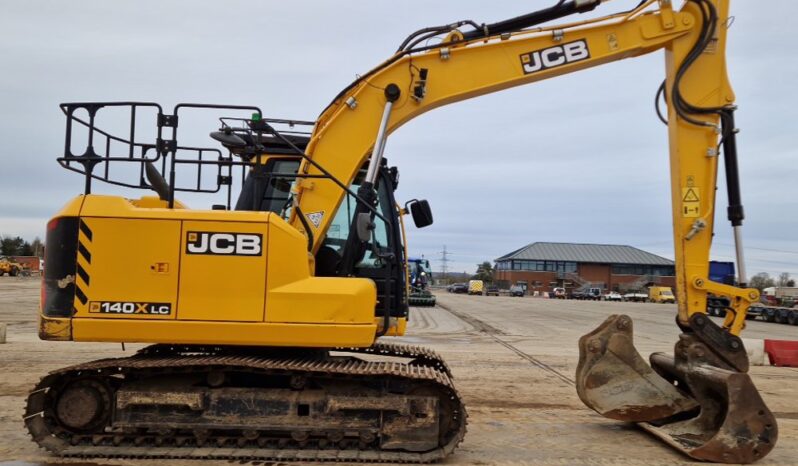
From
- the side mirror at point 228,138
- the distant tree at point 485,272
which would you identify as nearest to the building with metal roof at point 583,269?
the distant tree at point 485,272

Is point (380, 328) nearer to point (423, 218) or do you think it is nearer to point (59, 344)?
point (423, 218)

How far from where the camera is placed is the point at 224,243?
542 centimetres

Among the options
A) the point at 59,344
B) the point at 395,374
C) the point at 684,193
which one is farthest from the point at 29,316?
the point at 684,193

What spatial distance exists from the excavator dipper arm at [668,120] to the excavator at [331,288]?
16 millimetres

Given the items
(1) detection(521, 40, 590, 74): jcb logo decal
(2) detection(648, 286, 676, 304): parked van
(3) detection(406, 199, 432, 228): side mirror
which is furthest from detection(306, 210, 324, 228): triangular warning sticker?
(2) detection(648, 286, 676, 304): parked van

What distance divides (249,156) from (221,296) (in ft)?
5.23

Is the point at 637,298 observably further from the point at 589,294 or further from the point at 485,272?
the point at 485,272

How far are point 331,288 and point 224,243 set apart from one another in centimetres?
99

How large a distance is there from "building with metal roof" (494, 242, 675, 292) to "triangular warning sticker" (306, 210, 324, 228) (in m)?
92.7

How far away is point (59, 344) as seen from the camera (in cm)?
1323

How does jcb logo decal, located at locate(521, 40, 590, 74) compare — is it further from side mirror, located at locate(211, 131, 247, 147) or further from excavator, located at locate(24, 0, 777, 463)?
side mirror, located at locate(211, 131, 247, 147)

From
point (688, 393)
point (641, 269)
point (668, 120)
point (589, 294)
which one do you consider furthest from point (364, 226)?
point (641, 269)

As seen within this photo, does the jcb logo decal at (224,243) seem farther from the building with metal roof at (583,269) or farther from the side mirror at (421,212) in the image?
the building with metal roof at (583,269)

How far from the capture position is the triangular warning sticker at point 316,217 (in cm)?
604
